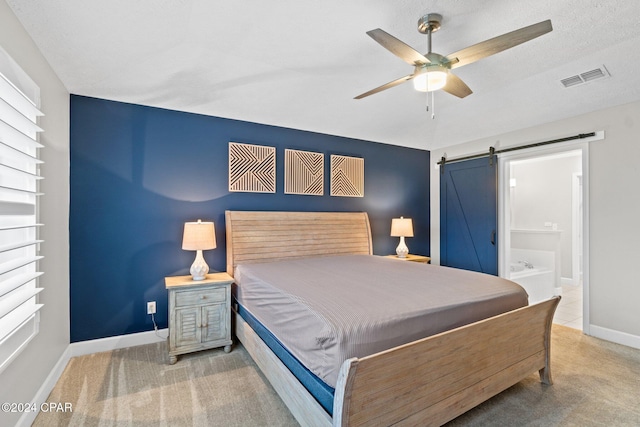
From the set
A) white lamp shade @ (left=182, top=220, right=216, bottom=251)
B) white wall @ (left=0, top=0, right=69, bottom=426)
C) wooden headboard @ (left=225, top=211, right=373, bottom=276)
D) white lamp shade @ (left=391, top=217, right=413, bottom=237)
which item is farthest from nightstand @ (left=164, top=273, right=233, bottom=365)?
white lamp shade @ (left=391, top=217, right=413, bottom=237)

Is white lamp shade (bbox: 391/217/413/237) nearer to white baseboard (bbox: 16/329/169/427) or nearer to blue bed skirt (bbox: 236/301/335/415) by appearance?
blue bed skirt (bbox: 236/301/335/415)

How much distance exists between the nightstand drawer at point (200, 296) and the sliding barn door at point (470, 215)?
3.78 metres

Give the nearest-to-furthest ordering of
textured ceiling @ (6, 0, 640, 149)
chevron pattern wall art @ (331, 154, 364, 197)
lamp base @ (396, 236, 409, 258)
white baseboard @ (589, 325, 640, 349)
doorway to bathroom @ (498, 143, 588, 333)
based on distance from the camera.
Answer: textured ceiling @ (6, 0, 640, 149)
white baseboard @ (589, 325, 640, 349)
doorway to bathroom @ (498, 143, 588, 333)
chevron pattern wall art @ (331, 154, 364, 197)
lamp base @ (396, 236, 409, 258)

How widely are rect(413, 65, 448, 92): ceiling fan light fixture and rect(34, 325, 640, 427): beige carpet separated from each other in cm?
229

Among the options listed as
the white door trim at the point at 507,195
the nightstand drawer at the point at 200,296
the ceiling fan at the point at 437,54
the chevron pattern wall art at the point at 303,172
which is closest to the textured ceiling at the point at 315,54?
the ceiling fan at the point at 437,54

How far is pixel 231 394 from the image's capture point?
7.53 feet

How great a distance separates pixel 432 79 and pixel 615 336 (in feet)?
11.5

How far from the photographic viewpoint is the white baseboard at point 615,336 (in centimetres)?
312

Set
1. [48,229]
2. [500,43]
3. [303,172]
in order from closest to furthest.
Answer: [500,43], [48,229], [303,172]

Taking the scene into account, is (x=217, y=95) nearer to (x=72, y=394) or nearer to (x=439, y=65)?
(x=439, y=65)

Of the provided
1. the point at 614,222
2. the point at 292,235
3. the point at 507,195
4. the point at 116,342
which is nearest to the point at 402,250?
the point at 507,195

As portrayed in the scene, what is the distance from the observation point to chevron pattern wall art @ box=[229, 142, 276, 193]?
3723 mm

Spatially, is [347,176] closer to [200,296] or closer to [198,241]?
[198,241]

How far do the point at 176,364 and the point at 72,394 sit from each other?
2.43ft
